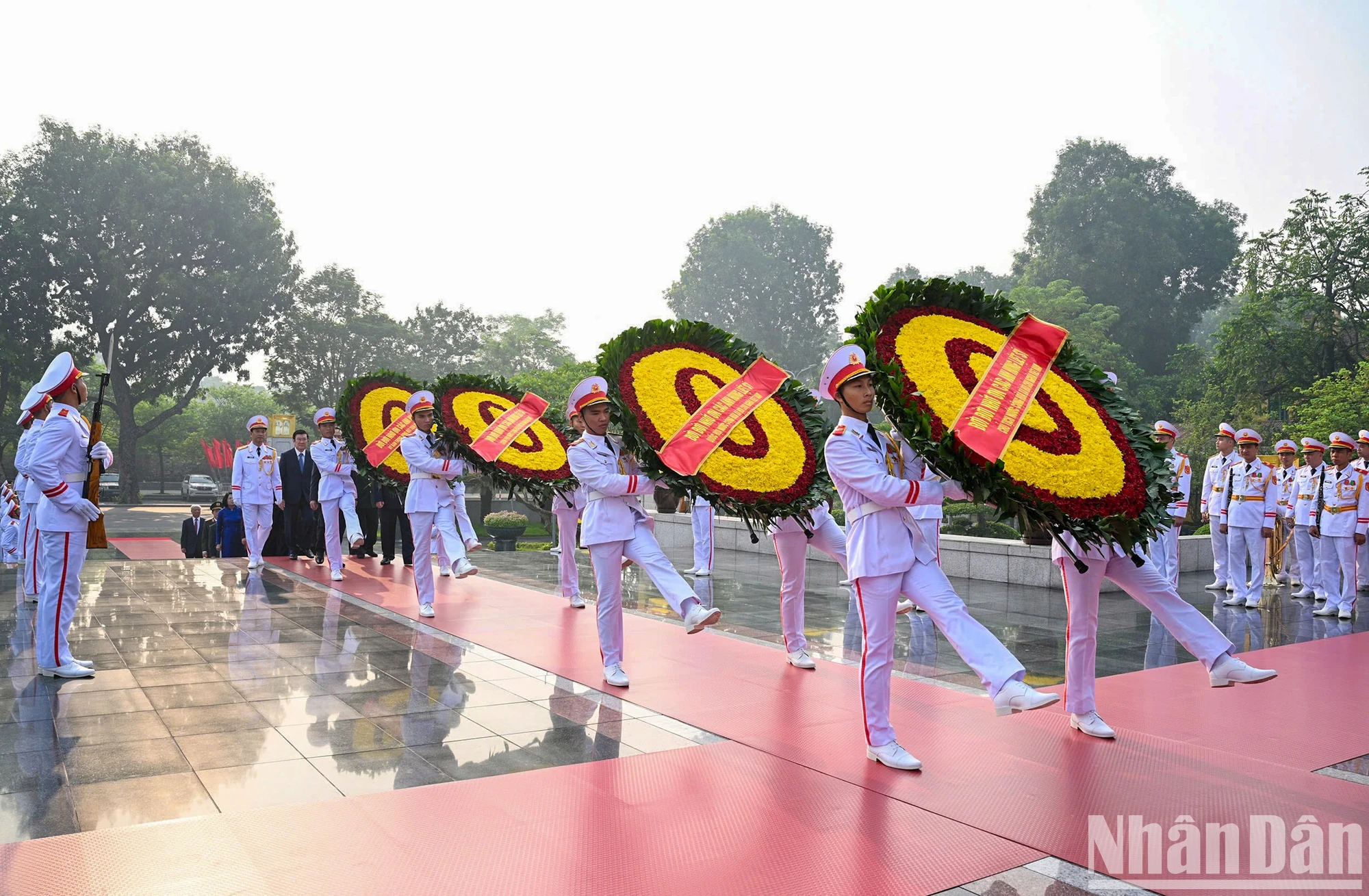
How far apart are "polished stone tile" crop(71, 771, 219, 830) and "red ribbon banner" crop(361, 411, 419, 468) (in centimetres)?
653

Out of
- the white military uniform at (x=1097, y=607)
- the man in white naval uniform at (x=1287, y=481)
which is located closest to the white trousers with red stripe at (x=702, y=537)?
the man in white naval uniform at (x=1287, y=481)

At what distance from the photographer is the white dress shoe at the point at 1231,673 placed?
16.6ft

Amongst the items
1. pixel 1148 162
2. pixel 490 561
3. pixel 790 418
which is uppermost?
pixel 1148 162

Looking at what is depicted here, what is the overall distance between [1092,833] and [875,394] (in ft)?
7.64

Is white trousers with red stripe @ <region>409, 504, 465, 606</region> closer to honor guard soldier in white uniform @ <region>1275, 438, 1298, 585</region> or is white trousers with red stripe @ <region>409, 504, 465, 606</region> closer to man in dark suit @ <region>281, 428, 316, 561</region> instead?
man in dark suit @ <region>281, 428, 316, 561</region>

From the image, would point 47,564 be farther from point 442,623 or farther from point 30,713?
point 442,623

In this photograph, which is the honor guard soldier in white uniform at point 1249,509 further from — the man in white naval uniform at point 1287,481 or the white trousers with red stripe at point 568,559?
the white trousers with red stripe at point 568,559

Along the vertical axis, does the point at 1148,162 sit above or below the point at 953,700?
above

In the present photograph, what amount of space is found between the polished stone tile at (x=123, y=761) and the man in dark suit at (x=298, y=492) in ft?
32.4

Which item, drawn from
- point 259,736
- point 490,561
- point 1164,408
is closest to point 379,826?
point 259,736

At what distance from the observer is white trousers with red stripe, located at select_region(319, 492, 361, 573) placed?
13.5 meters

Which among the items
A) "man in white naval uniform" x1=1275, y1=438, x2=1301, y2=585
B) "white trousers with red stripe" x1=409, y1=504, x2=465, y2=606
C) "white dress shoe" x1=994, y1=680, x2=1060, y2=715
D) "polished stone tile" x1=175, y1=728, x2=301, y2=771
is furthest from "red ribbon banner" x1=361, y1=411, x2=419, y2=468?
"man in white naval uniform" x1=1275, y1=438, x2=1301, y2=585

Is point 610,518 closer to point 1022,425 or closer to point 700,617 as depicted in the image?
point 700,617

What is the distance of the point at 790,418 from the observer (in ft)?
23.9
